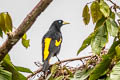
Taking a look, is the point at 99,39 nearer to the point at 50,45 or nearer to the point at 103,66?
the point at 103,66

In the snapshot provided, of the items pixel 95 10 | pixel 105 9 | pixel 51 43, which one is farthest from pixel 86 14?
pixel 51 43

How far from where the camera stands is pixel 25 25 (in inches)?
95.2

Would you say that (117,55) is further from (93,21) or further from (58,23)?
(58,23)

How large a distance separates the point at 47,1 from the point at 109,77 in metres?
0.61

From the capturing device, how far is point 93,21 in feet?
10.4

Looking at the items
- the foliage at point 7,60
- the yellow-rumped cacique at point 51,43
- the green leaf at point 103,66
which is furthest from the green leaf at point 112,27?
the yellow-rumped cacique at point 51,43

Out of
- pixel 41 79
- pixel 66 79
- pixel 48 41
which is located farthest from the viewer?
pixel 48 41

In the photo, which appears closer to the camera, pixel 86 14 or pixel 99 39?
pixel 99 39

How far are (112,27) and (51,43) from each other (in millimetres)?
2350

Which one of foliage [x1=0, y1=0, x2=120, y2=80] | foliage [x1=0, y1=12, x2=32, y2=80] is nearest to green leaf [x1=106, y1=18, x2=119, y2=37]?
foliage [x1=0, y1=0, x2=120, y2=80]

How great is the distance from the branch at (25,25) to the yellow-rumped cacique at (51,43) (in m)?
1.17

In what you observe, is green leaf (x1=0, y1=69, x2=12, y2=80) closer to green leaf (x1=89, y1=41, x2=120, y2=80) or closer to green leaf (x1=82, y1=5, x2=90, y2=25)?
green leaf (x1=89, y1=41, x2=120, y2=80)

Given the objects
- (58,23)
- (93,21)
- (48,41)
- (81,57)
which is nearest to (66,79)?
(81,57)

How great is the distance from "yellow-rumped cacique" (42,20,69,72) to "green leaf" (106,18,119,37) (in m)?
1.02
